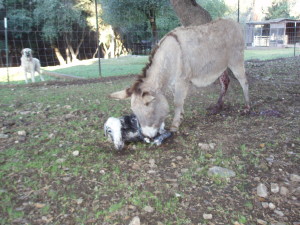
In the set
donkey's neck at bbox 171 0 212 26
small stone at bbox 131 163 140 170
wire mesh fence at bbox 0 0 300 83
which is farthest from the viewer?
wire mesh fence at bbox 0 0 300 83

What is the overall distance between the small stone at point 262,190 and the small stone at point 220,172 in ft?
1.00

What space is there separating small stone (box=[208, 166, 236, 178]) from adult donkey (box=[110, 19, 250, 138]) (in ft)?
3.17

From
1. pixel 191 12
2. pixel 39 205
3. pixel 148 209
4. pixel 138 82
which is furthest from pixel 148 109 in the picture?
pixel 191 12

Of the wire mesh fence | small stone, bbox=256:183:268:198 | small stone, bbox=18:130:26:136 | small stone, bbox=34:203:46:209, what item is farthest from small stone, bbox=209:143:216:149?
the wire mesh fence

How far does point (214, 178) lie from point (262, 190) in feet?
1.55

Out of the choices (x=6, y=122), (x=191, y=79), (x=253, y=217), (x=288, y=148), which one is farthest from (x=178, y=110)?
(x=6, y=122)

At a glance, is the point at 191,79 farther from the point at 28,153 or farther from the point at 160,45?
the point at 28,153

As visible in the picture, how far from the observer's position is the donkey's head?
342cm

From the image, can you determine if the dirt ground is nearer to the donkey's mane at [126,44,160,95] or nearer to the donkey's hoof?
the donkey's hoof

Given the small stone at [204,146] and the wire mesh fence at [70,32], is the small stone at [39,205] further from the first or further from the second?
the wire mesh fence at [70,32]

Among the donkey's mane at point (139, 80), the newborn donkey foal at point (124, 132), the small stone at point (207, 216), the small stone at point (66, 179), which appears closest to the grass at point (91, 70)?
the donkey's mane at point (139, 80)

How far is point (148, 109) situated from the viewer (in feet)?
11.3

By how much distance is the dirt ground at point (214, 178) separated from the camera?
2.26 m

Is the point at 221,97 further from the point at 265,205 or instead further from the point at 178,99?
the point at 265,205
